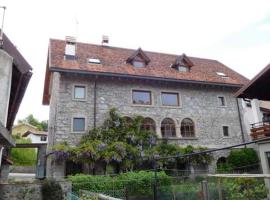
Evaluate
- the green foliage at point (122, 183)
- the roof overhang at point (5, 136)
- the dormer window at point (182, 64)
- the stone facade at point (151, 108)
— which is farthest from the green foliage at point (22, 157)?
the roof overhang at point (5, 136)

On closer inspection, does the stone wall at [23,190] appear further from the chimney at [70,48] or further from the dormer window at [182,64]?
the dormer window at [182,64]

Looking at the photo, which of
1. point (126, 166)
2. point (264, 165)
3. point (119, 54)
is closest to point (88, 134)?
point (126, 166)

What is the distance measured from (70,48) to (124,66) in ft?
13.5

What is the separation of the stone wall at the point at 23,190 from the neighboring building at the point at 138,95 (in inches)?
244

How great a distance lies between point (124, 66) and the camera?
67.6 ft

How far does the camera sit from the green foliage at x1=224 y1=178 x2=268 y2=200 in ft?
28.3

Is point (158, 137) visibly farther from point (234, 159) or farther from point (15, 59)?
point (15, 59)

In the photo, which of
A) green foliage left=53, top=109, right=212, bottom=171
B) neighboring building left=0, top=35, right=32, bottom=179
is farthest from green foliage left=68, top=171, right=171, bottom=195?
neighboring building left=0, top=35, right=32, bottom=179

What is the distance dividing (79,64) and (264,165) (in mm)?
12807

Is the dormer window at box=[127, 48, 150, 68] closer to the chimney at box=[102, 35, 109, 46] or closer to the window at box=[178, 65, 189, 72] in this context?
the window at box=[178, 65, 189, 72]

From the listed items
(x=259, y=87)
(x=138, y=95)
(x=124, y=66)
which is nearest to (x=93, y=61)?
(x=124, y=66)

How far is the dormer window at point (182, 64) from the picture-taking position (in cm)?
2233

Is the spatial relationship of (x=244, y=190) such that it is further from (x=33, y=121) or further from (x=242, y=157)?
(x=33, y=121)

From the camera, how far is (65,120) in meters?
17.3
